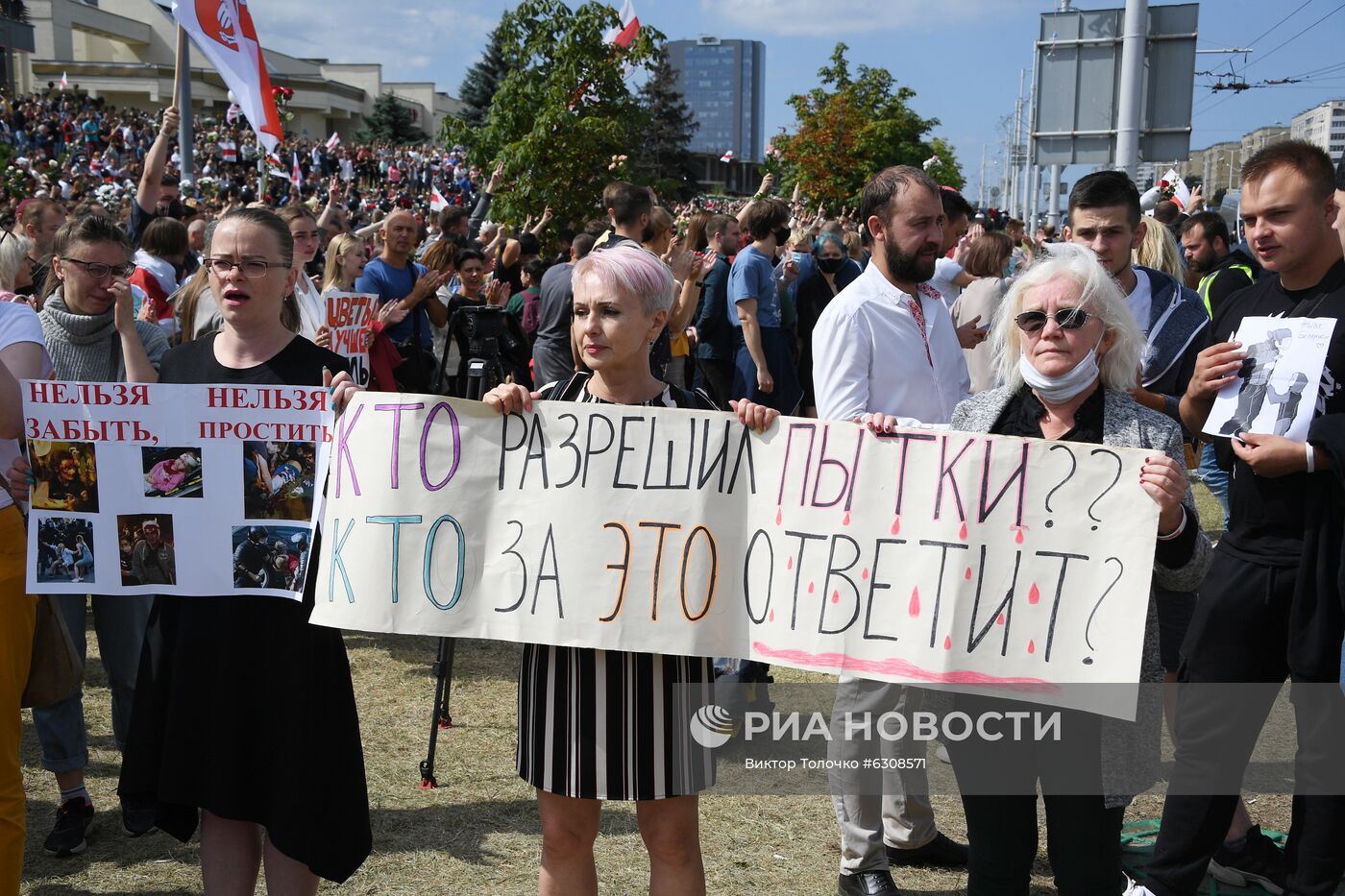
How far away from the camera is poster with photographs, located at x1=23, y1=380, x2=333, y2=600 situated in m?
3.12

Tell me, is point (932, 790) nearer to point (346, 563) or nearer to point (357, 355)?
point (346, 563)

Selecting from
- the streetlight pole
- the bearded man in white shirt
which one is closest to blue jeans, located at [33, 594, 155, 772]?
the bearded man in white shirt

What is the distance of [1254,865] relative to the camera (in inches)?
154

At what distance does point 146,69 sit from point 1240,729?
82056 mm

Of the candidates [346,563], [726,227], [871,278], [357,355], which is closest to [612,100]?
[726,227]

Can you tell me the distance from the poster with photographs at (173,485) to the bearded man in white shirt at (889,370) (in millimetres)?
1675

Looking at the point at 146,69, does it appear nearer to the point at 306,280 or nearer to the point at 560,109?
the point at 560,109

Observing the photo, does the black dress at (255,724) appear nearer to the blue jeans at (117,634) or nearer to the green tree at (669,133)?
the blue jeans at (117,634)

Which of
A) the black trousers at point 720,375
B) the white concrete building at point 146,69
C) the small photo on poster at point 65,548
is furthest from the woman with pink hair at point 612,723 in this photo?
the white concrete building at point 146,69

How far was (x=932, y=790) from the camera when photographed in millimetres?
4785

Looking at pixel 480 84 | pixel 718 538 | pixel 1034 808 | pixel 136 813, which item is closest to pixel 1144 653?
pixel 1034 808

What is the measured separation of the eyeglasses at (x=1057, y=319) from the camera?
9.42ft

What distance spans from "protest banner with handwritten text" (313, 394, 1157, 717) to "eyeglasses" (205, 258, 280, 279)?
461 millimetres

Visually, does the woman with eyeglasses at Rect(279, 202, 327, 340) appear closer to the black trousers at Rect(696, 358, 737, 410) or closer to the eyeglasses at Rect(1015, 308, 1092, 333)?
the eyeglasses at Rect(1015, 308, 1092, 333)
